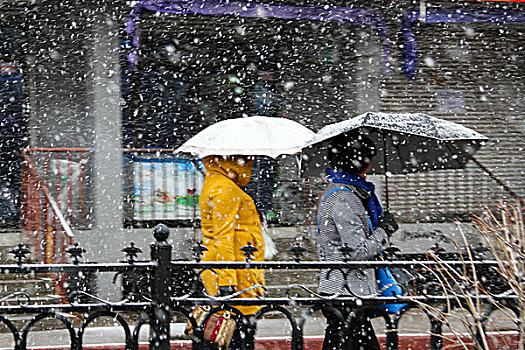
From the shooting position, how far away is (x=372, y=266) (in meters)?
3.58

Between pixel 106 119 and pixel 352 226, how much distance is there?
653 cm

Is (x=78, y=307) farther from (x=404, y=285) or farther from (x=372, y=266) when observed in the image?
(x=404, y=285)

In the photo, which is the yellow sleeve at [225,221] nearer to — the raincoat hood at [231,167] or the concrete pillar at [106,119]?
the raincoat hood at [231,167]

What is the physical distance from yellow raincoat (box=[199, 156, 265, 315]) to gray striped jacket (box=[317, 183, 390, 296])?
680mm

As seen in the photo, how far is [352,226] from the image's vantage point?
4086mm

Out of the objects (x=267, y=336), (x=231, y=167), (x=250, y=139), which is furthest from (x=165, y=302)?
(x=267, y=336)

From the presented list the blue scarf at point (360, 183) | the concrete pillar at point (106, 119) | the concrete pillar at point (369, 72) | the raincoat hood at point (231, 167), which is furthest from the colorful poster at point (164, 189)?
the blue scarf at point (360, 183)

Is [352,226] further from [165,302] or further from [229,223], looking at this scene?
[165,302]

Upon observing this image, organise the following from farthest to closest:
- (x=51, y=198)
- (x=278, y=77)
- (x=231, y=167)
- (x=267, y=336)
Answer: (x=278, y=77)
(x=51, y=198)
(x=267, y=336)
(x=231, y=167)

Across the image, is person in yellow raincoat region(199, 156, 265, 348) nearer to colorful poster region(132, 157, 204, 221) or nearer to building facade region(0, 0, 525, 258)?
colorful poster region(132, 157, 204, 221)

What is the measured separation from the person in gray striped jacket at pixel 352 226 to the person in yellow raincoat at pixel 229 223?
679 millimetres

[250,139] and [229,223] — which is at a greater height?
[250,139]

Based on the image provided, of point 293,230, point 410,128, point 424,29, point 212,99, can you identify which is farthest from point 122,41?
point 410,128

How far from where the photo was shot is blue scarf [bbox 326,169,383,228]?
423cm
